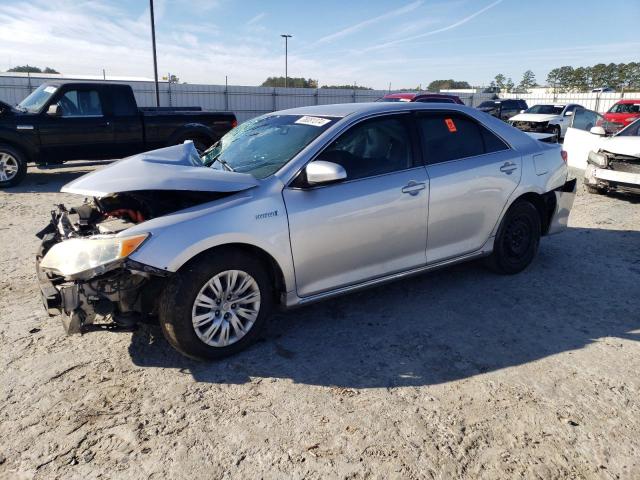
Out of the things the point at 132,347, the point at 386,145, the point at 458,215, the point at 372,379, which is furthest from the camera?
the point at 458,215

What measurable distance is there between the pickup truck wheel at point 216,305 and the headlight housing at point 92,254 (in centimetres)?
35

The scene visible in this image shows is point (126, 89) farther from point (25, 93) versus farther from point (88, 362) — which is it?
point (25, 93)

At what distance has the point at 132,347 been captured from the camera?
3.58 metres

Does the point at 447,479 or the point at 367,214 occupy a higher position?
the point at 367,214

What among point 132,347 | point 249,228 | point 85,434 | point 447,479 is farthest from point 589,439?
point 132,347

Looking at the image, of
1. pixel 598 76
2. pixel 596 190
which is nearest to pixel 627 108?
pixel 596 190

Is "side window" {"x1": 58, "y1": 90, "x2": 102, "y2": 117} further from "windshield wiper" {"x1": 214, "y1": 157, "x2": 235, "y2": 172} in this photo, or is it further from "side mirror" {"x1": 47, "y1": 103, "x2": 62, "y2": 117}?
"windshield wiper" {"x1": 214, "y1": 157, "x2": 235, "y2": 172}

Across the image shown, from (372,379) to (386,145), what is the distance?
191cm

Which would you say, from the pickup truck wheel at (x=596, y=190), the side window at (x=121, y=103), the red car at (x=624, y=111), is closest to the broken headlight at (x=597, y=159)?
the pickup truck wheel at (x=596, y=190)

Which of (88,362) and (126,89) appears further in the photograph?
(126,89)

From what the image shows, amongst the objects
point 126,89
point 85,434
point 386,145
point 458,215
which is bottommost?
point 85,434

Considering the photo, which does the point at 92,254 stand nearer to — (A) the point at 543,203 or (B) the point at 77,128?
(A) the point at 543,203

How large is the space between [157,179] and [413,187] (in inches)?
78.1

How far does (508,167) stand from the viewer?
15.1 ft
